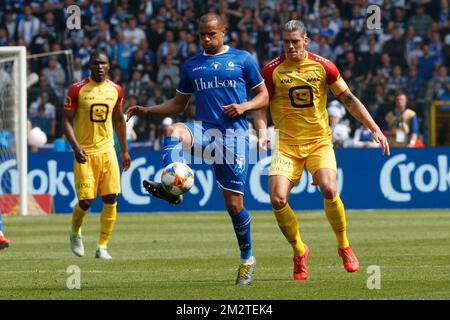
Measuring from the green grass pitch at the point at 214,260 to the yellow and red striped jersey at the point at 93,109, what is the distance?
4.68 ft

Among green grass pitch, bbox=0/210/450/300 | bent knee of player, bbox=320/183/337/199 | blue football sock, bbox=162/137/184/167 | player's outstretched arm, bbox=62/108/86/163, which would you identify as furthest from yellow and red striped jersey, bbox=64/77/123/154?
bent knee of player, bbox=320/183/337/199

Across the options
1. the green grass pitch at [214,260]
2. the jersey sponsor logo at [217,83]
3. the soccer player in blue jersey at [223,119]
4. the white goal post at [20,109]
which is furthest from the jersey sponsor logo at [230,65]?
the white goal post at [20,109]

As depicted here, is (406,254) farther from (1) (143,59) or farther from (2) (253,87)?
(1) (143,59)

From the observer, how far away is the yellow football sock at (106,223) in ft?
46.0

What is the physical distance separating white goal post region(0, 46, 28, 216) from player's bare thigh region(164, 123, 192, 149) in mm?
11730

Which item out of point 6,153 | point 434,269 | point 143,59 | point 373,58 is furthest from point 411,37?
point 434,269

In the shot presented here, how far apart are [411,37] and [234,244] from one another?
1374 cm

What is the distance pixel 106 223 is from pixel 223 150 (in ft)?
12.8

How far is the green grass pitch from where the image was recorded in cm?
984

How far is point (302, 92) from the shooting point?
443 inches

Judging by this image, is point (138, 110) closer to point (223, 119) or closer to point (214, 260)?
point (223, 119)

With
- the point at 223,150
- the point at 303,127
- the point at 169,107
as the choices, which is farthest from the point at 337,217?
the point at 169,107

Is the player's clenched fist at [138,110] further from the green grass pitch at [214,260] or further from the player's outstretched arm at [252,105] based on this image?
the green grass pitch at [214,260]

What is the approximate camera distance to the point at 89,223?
2062 centimetres
